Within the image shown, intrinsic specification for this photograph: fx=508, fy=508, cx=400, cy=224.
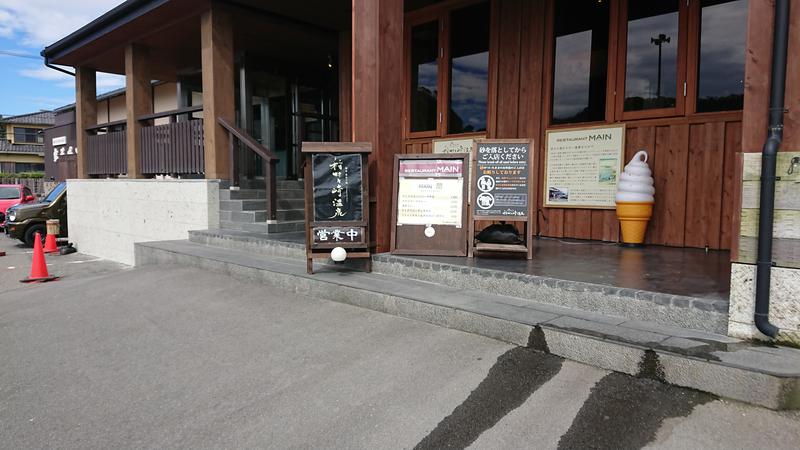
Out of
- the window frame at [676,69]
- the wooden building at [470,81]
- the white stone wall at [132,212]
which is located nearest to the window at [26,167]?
the white stone wall at [132,212]

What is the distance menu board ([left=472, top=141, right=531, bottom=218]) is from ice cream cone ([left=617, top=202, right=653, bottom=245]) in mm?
1430

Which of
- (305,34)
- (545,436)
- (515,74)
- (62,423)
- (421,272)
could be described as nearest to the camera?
(545,436)

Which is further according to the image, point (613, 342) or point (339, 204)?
point (339, 204)

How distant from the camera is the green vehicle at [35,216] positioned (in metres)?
13.5

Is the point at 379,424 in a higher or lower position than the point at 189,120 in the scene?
lower

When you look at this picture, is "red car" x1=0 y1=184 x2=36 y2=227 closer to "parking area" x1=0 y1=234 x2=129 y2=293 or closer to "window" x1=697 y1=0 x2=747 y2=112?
"parking area" x1=0 y1=234 x2=129 y2=293

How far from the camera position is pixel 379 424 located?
2611mm

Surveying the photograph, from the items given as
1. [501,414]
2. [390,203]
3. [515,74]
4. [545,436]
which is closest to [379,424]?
[501,414]

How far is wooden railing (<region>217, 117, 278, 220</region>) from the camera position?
7426 millimetres

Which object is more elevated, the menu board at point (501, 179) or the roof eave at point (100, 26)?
the roof eave at point (100, 26)

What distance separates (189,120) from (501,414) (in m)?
8.63

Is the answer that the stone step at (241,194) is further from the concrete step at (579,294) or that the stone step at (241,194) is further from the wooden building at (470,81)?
the concrete step at (579,294)

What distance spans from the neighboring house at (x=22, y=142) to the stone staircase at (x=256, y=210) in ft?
142

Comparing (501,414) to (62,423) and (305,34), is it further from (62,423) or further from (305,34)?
(305,34)
